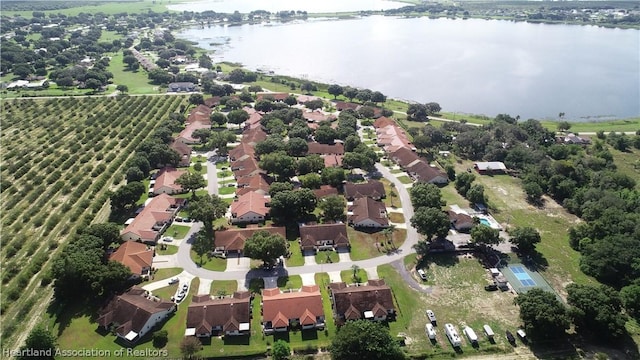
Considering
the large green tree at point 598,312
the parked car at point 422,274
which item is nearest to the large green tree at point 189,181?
the parked car at point 422,274

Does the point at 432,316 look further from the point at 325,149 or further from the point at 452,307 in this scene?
the point at 325,149

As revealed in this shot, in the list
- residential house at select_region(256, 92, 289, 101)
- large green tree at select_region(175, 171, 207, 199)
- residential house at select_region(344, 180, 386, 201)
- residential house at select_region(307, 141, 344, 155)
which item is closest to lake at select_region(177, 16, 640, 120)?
residential house at select_region(256, 92, 289, 101)

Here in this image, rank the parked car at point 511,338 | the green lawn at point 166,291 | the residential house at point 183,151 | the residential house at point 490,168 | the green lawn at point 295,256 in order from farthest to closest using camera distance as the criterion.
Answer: the residential house at point 183,151, the residential house at point 490,168, the green lawn at point 295,256, the green lawn at point 166,291, the parked car at point 511,338

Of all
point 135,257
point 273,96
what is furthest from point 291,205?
point 273,96

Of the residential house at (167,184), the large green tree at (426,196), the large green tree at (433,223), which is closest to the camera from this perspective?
the large green tree at (433,223)

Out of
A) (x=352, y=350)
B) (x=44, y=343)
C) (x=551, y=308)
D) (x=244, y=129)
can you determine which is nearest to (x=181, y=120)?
(x=244, y=129)

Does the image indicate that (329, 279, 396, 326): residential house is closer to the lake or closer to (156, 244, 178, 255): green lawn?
(156, 244, 178, 255): green lawn

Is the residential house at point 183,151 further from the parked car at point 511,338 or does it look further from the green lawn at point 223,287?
the parked car at point 511,338
